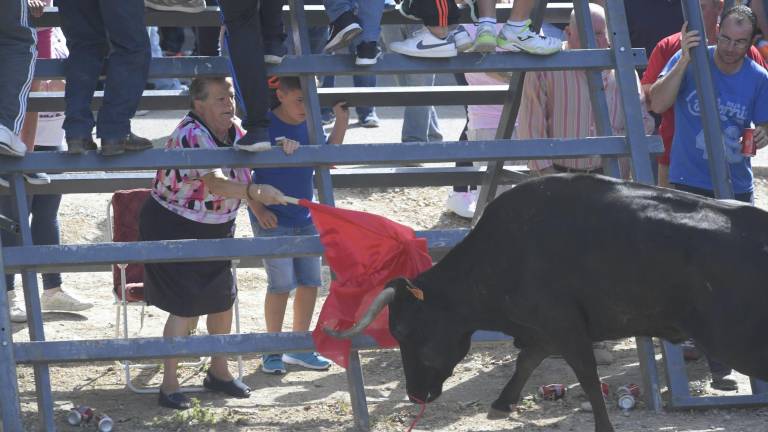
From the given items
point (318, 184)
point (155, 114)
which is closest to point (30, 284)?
point (318, 184)

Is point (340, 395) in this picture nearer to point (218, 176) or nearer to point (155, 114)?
point (218, 176)

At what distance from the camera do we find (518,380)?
626 cm

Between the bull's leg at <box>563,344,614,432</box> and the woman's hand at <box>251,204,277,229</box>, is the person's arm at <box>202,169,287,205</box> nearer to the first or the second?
the woman's hand at <box>251,204,277,229</box>

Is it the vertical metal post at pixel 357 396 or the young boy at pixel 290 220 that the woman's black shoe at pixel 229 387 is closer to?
the young boy at pixel 290 220

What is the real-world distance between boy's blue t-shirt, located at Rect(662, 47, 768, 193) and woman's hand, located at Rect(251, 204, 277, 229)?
7.67 feet

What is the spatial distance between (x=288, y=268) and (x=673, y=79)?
2.46 metres

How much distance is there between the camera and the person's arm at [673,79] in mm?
6778

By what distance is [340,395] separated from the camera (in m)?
7.20

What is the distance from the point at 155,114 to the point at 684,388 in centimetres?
818

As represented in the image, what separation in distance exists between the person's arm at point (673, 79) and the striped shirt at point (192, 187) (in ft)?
7.91

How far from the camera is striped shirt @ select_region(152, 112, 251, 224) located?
21.6ft

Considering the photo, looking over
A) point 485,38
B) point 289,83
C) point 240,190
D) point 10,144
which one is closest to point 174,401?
point 240,190

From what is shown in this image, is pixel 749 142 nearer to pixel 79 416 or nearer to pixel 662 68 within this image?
pixel 662 68

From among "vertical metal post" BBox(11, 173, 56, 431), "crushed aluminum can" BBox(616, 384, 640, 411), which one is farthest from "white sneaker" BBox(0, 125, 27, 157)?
"crushed aluminum can" BBox(616, 384, 640, 411)
